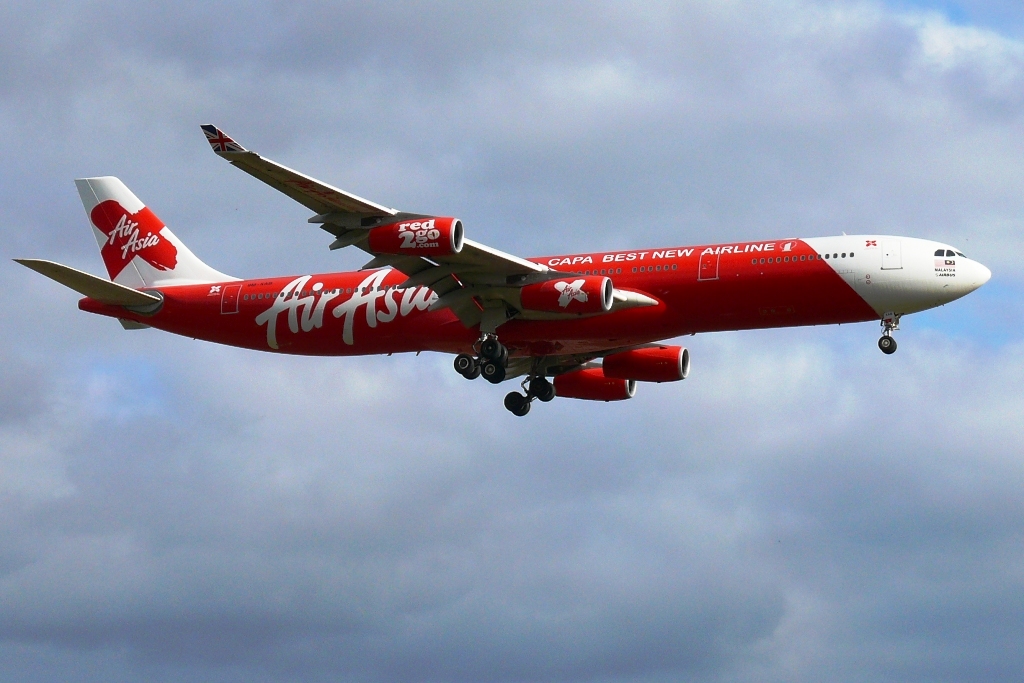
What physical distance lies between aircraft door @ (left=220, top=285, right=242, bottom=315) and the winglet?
49.1ft

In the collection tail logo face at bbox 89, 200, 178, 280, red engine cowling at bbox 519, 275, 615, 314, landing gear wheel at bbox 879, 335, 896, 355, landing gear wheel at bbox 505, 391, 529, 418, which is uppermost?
tail logo face at bbox 89, 200, 178, 280

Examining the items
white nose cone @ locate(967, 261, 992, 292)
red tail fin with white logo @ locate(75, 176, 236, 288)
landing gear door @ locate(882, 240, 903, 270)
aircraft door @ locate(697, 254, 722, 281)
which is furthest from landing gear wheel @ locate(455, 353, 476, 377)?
white nose cone @ locate(967, 261, 992, 292)

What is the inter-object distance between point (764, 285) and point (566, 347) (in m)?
8.68

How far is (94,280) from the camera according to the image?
6262 centimetres

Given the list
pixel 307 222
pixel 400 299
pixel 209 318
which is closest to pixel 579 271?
pixel 400 299

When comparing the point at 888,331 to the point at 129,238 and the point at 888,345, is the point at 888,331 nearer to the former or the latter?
the point at 888,345

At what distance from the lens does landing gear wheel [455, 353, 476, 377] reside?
60594 mm

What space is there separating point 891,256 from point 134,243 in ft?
111

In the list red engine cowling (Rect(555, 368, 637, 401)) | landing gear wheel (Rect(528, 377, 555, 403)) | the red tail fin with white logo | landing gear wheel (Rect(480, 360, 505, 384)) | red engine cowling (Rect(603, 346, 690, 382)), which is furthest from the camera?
the red tail fin with white logo

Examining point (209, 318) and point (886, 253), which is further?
point (209, 318)

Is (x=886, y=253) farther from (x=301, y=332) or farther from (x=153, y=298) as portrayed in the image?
(x=153, y=298)

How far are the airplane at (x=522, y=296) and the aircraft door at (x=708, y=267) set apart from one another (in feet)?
0.15

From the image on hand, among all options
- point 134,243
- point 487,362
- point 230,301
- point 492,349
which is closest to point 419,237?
point 492,349

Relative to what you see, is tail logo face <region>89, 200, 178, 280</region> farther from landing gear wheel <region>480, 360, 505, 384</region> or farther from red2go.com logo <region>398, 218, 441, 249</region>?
red2go.com logo <region>398, 218, 441, 249</region>
